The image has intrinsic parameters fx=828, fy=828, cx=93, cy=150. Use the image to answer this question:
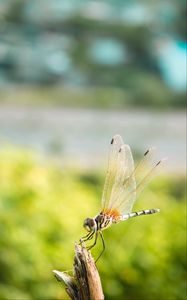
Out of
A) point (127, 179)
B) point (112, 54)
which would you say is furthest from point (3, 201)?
point (112, 54)

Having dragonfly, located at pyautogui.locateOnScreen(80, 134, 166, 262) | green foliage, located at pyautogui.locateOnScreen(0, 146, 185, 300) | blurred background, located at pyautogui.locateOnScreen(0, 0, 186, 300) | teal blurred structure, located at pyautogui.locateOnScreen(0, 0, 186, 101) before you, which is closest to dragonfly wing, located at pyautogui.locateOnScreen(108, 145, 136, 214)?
dragonfly, located at pyautogui.locateOnScreen(80, 134, 166, 262)

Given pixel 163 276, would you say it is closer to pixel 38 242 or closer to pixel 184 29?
pixel 38 242

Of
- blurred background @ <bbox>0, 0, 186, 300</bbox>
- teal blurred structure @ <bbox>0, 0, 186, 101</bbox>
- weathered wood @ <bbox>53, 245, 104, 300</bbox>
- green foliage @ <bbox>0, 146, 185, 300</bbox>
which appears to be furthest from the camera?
teal blurred structure @ <bbox>0, 0, 186, 101</bbox>

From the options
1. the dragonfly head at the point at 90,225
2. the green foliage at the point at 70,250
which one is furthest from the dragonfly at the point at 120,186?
the green foliage at the point at 70,250

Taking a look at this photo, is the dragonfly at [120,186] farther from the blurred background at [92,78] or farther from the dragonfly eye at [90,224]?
the blurred background at [92,78]

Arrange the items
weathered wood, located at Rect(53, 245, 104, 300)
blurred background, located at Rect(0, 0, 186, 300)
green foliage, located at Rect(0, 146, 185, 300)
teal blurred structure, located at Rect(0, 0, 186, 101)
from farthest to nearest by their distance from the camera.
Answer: teal blurred structure, located at Rect(0, 0, 186, 101)
blurred background, located at Rect(0, 0, 186, 300)
green foliage, located at Rect(0, 146, 185, 300)
weathered wood, located at Rect(53, 245, 104, 300)

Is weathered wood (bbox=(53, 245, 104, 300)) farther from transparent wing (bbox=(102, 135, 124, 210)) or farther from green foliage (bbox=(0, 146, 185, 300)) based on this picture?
green foliage (bbox=(0, 146, 185, 300))

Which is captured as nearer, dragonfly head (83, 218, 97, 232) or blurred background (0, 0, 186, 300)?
dragonfly head (83, 218, 97, 232)
